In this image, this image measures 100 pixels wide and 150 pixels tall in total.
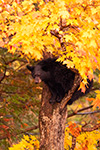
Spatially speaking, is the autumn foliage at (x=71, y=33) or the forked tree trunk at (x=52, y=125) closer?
the autumn foliage at (x=71, y=33)

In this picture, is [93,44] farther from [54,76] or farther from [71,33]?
[54,76]

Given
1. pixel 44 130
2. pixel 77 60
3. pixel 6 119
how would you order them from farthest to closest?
1. pixel 6 119
2. pixel 44 130
3. pixel 77 60

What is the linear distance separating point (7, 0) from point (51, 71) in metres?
1.88

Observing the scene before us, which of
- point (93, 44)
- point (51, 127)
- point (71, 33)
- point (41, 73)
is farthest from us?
point (41, 73)

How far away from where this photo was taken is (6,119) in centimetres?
581

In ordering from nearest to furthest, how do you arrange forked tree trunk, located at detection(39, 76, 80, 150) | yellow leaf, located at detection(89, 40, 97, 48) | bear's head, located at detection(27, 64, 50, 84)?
yellow leaf, located at detection(89, 40, 97, 48) → forked tree trunk, located at detection(39, 76, 80, 150) → bear's head, located at detection(27, 64, 50, 84)

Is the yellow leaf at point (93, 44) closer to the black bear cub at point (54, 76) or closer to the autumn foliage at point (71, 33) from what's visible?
the autumn foliage at point (71, 33)

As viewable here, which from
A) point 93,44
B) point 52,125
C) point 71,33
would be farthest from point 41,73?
point 93,44

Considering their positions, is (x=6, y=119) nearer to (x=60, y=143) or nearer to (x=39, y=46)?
(x=60, y=143)

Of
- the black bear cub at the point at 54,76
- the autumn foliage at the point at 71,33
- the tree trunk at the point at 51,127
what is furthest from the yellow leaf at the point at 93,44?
the tree trunk at the point at 51,127

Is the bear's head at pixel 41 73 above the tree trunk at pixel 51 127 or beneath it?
above

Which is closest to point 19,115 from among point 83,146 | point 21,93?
point 21,93

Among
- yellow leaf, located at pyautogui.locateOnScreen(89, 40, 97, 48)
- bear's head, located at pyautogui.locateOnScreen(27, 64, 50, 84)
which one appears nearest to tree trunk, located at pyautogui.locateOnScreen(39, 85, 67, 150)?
bear's head, located at pyautogui.locateOnScreen(27, 64, 50, 84)

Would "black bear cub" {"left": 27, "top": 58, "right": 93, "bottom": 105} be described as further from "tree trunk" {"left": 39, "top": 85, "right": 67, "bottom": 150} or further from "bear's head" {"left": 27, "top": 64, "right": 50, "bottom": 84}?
"tree trunk" {"left": 39, "top": 85, "right": 67, "bottom": 150}
